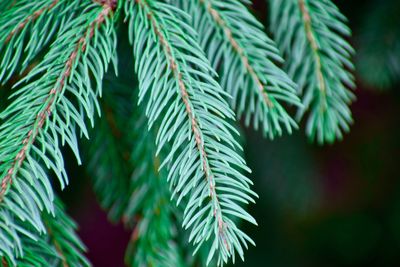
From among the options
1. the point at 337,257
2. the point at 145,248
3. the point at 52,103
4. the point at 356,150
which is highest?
the point at 52,103

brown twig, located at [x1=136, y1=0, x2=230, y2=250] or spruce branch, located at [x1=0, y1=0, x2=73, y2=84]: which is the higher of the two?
spruce branch, located at [x1=0, y1=0, x2=73, y2=84]

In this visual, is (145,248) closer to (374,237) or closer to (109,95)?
(109,95)

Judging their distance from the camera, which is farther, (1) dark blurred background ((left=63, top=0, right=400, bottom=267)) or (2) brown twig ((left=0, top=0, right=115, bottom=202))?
(1) dark blurred background ((left=63, top=0, right=400, bottom=267))

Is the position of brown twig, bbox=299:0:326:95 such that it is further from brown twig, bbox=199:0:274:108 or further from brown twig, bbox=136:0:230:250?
brown twig, bbox=136:0:230:250

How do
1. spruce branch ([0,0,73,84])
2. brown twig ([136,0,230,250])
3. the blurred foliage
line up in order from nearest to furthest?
brown twig ([136,0,230,250]) → spruce branch ([0,0,73,84]) → the blurred foliage

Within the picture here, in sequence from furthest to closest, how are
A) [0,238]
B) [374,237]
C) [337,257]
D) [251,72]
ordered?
[337,257] → [374,237] → [251,72] → [0,238]

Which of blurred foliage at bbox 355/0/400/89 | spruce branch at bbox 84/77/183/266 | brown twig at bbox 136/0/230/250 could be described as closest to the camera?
brown twig at bbox 136/0/230/250

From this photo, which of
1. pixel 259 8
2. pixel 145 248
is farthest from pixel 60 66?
pixel 259 8

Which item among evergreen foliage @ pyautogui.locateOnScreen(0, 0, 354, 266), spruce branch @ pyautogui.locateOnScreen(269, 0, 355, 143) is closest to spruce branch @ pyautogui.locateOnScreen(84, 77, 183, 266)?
evergreen foliage @ pyautogui.locateOnScreen(0, 0, 354, 266)

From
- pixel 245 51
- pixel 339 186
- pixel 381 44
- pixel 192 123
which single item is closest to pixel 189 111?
pixel 192 123
